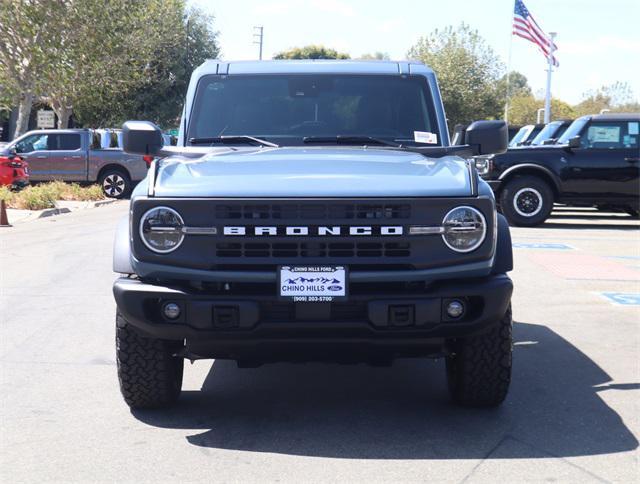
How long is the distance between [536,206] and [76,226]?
8453 mm

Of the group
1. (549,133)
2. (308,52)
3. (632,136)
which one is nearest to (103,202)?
(549,133)

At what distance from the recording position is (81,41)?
3225 centimetres

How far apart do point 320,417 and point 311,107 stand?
6.91ft

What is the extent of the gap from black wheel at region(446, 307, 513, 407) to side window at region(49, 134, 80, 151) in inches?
896

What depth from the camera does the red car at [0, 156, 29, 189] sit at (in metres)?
23.7

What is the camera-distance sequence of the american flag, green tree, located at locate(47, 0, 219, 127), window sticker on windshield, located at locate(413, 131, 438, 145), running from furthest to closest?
the american flag → green tree, located at locate(47, 0, 219, 127) → window sticker on windshield, located at locate(413, 131, 438, 145)

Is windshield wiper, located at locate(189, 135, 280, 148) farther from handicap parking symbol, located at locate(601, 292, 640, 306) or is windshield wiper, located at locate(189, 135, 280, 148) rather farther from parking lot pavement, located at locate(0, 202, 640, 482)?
handicap parking symbol, located at locate(601, 292, 640, 306)

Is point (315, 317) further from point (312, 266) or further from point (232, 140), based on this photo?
point (232, 140)

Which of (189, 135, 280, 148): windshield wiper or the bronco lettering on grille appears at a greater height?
(189, 135, 280, 148): windshield wiper

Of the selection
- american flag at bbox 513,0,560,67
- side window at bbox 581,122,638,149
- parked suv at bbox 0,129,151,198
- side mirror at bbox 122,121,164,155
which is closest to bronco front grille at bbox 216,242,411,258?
side mirror at bbox 122,121,164,155

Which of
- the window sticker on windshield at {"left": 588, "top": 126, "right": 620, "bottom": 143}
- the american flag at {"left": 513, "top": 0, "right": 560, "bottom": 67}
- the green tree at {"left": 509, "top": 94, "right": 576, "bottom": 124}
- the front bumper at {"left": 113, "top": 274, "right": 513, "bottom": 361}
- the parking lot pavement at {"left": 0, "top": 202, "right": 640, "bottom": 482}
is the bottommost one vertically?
the parking lot pavement at {"left": 0, "top": 202, "right": 640, "bottom": 482}

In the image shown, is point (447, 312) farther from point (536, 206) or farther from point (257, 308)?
point (536, 206)

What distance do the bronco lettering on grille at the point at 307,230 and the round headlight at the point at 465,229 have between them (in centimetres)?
33

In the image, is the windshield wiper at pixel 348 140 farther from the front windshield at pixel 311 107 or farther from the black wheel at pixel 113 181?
the black wheel at pixel 113 181
